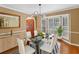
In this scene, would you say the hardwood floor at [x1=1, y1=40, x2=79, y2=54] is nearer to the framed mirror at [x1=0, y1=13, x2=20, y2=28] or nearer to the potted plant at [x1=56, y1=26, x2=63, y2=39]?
the potted plant at [x1=56, y1=26, x2=63, y2=39]

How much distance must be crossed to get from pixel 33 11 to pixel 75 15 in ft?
2.80

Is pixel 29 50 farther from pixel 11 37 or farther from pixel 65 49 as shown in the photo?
pixel 65 49

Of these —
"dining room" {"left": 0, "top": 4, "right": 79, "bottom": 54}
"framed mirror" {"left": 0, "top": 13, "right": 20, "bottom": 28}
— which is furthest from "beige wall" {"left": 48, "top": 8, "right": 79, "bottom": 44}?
"framed mirror" {"left": 0, "top": 13, "right": 20, "bottom": 28}

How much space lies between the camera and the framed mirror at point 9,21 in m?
1.98

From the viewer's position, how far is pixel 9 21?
2066mm

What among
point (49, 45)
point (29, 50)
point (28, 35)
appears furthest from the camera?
point (49, 45)

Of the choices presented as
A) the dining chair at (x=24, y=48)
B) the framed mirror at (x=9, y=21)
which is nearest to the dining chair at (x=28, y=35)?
the dining chair at (x=24, y=48)

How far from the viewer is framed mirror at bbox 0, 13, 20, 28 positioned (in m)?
1.98

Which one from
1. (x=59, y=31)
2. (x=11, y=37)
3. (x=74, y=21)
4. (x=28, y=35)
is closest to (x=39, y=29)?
(x=28, y=35)

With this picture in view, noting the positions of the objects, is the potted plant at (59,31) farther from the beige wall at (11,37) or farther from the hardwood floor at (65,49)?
the beige wall at (11,37)

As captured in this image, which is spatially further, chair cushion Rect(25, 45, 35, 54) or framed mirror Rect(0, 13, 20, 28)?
framed mirror Rect(0, 13, 20, 28)

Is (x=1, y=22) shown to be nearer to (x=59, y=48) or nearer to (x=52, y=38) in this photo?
(x=52, y=38)
